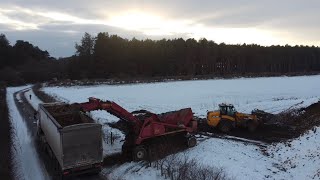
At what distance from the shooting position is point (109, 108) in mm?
21094

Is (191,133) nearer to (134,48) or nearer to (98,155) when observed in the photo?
(98,155)

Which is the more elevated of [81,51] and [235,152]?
[81,51]

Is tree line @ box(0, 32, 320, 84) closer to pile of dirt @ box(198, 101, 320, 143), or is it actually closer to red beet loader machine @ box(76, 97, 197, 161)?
pile of dirt @ box(198, 101, 320, 143)

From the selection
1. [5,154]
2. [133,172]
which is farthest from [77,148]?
[5,154]

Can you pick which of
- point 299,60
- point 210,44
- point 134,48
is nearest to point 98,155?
point 134,48

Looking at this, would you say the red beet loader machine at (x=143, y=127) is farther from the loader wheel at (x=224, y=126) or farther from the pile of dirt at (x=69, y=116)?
the loader wheel at (x=224, y=126)

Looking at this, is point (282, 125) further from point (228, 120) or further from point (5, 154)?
point (5, 154)

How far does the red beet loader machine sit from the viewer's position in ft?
68.7

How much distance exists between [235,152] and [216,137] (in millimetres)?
4256

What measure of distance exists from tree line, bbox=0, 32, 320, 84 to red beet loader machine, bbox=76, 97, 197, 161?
271 ft

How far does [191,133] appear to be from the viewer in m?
23.8

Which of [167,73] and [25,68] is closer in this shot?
[167,73]

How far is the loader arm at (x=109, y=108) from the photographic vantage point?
20.5 metres

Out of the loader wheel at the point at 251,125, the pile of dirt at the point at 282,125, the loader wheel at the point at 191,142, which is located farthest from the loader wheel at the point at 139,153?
the loader wheel at the point at 251,125
